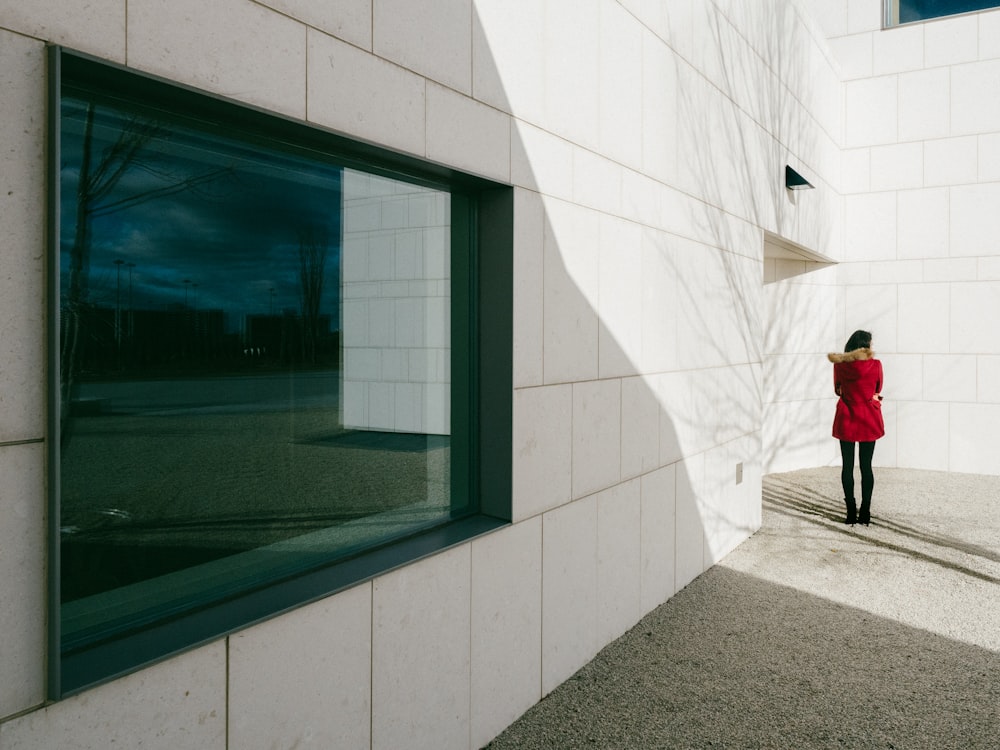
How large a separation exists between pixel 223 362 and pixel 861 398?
24.1 ft

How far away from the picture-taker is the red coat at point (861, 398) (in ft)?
26.3

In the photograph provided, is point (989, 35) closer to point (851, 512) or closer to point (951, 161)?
point (951, 161)

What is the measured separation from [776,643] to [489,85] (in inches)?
154

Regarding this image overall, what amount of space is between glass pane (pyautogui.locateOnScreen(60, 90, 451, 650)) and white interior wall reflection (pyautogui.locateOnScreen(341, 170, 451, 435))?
1cm

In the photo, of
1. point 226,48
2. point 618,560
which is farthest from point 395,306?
point 618,560

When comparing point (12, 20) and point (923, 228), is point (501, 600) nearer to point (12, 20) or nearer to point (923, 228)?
point (12, 20)

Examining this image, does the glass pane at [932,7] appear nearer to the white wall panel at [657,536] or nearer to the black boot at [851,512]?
the black boot at [851,512]

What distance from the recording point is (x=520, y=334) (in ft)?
12.3

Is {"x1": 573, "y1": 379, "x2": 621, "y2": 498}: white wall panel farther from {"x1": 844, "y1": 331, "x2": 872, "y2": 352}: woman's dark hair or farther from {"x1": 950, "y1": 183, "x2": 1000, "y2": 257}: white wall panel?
{"x1": 950, "y1": 183, "x2": 1000, "y2": 257}: white wall panel

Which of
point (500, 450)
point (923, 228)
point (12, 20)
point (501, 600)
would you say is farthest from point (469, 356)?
point (923, 228)

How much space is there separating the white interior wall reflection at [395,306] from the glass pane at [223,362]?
0.03ft

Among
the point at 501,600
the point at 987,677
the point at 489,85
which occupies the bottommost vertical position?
the point at 987,677

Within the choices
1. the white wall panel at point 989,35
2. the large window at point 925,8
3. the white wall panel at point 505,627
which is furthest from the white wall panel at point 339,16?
the large window at point 925,8

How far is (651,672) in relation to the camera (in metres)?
4.42
